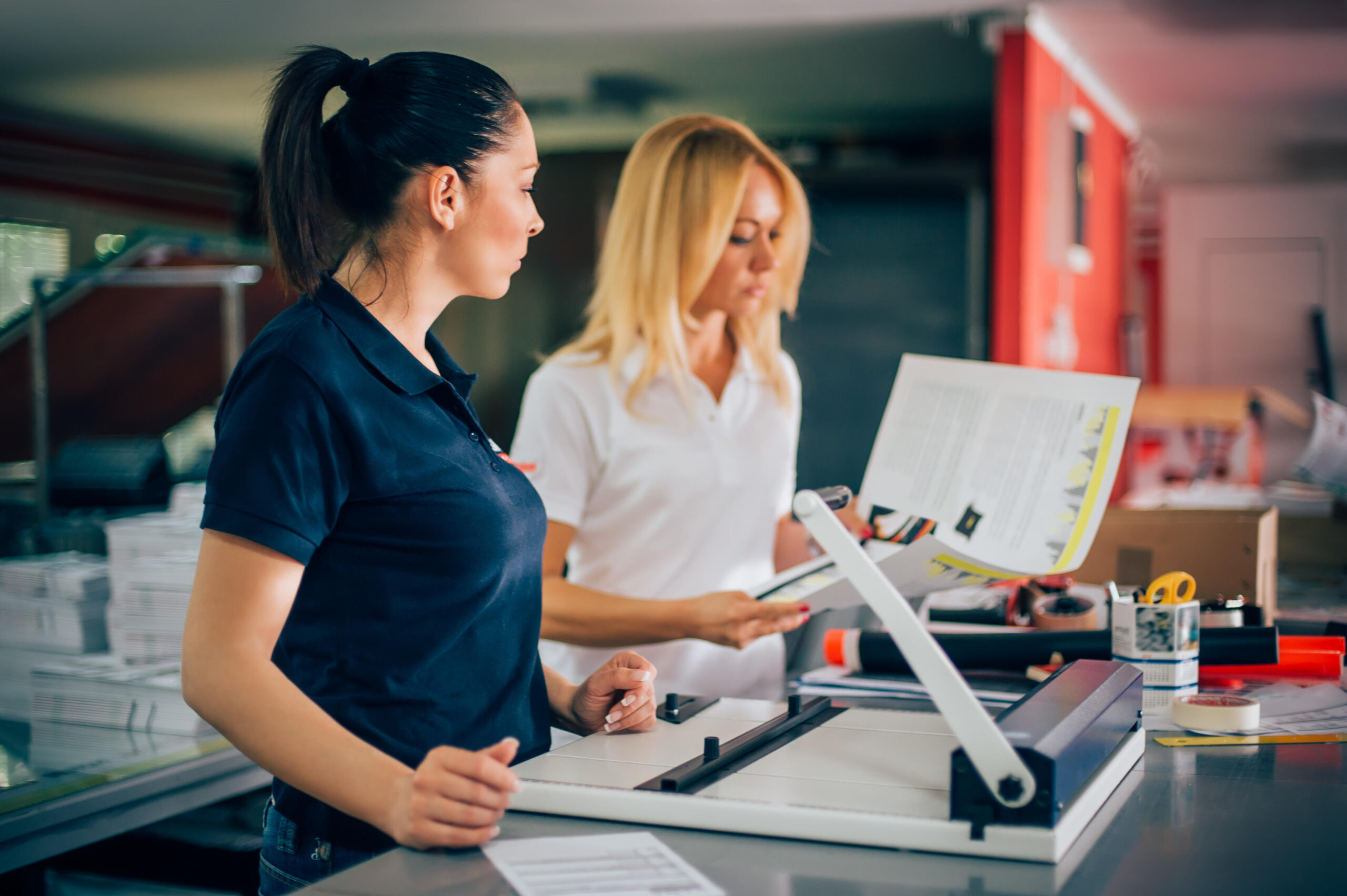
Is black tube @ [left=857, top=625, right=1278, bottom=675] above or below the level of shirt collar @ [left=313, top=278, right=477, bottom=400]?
below

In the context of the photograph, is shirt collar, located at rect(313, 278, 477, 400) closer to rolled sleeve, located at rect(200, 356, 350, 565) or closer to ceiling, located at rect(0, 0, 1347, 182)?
rolled sleeve, located at rect(200, 356, 350, 565)

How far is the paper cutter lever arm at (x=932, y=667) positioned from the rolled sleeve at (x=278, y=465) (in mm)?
397

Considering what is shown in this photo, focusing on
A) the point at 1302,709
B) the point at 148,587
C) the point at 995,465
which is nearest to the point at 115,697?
the point at 148,587

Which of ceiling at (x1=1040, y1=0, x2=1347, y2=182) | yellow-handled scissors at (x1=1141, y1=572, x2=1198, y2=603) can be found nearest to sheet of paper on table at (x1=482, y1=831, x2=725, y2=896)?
yellow-handled scissors at (x1=1141, y1=572, x2=1198, y2=603)

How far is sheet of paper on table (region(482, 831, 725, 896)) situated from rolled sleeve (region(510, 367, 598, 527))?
3.00 feet

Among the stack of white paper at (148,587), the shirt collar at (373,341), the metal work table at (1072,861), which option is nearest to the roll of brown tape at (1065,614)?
the metal work table at (1072,861)

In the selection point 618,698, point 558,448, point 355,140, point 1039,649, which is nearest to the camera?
point 355,140

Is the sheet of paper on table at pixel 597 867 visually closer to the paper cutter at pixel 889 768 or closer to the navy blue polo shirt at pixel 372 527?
the paper cutter at pixel 889 768

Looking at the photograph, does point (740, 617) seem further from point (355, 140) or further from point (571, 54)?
point (571, 54)

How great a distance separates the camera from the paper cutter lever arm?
2.78 ft

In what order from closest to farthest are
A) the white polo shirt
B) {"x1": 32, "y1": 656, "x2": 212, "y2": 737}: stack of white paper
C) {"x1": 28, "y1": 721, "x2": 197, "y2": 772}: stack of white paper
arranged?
the white polo shirt
{"x1": 28, "y1": 721, "x2": 197, "y2": 772}: stack of white paper
{"x1": 32, "y1": 656, "x2": 212, "y2": 737}: stack of white paper

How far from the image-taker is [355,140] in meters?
1.11

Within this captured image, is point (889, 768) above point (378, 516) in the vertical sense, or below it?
below

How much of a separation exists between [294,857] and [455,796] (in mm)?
326
